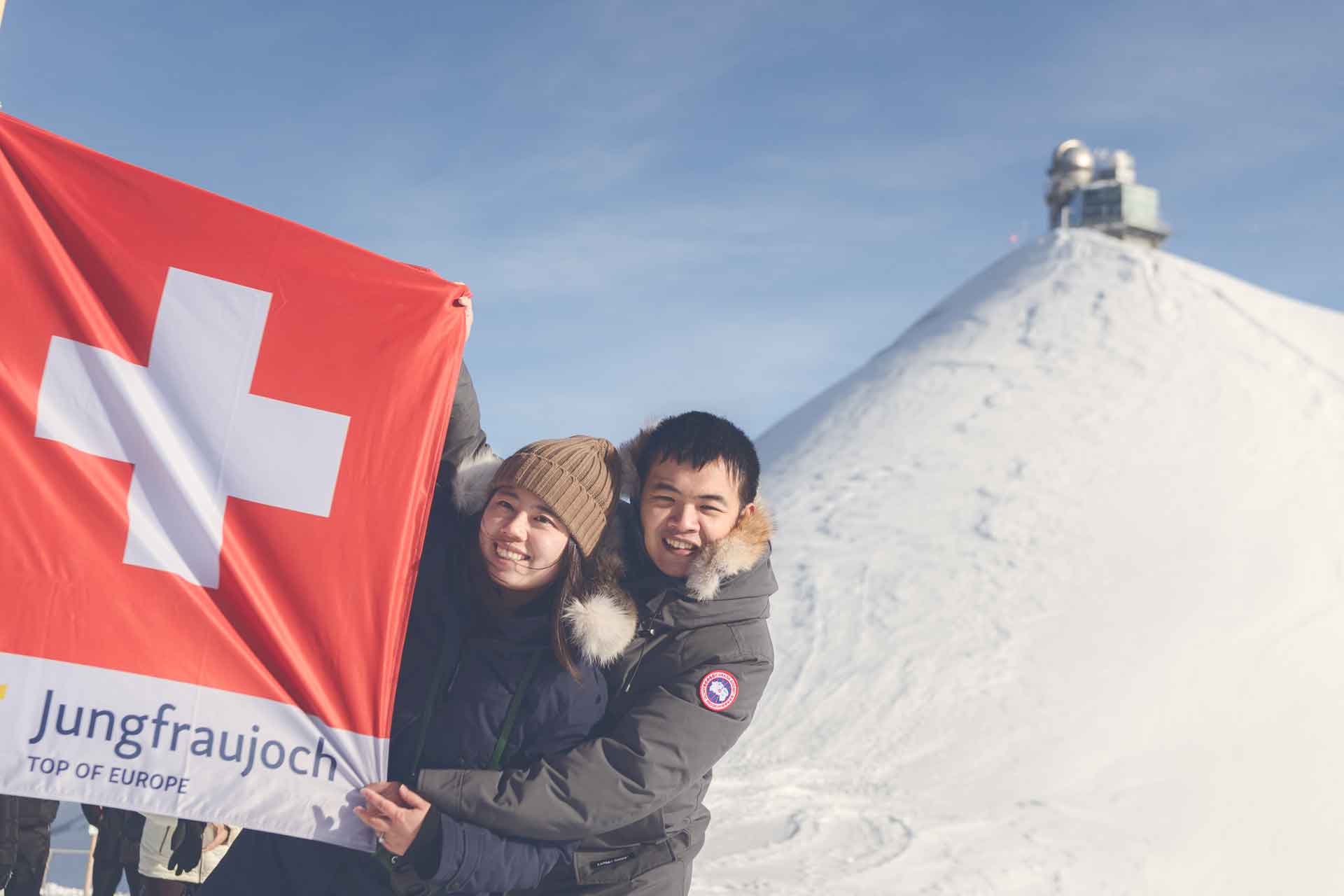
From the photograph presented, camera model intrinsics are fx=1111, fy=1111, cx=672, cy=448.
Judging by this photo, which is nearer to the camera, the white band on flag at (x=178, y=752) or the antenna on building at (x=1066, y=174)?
the white band on flag at (x=178, y=752)

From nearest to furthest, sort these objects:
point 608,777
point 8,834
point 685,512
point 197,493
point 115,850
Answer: point 608,777, point 197,493, point 685,512, point 8,834, point 115,850

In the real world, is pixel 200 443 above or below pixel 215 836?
above

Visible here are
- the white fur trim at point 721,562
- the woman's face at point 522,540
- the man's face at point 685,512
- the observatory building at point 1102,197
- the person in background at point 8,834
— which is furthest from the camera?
the observatory building at point 1102,197

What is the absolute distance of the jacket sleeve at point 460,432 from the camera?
2.81m

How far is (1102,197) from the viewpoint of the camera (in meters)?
33.4

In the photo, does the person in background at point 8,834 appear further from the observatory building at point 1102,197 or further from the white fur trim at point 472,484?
the observatory building at point 1102,197

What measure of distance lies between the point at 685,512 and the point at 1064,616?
40.7 ft

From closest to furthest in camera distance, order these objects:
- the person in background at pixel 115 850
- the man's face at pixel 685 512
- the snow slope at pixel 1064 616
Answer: the man's face at pixel 685 512, the person in background at pixel 115 850, the snow slope at pixel 1064 616

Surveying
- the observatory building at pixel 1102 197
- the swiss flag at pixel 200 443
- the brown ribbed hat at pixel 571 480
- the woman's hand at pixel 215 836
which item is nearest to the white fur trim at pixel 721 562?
the brown ribbed hat at pixel 571 480

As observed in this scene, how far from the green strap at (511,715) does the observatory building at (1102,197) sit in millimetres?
33935

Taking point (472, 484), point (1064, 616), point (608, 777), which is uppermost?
point (472, 484)

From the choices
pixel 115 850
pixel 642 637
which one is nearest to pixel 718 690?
pixel 642 637

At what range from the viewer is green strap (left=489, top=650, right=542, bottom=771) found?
7.79ft

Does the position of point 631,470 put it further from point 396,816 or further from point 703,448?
point 396,816
